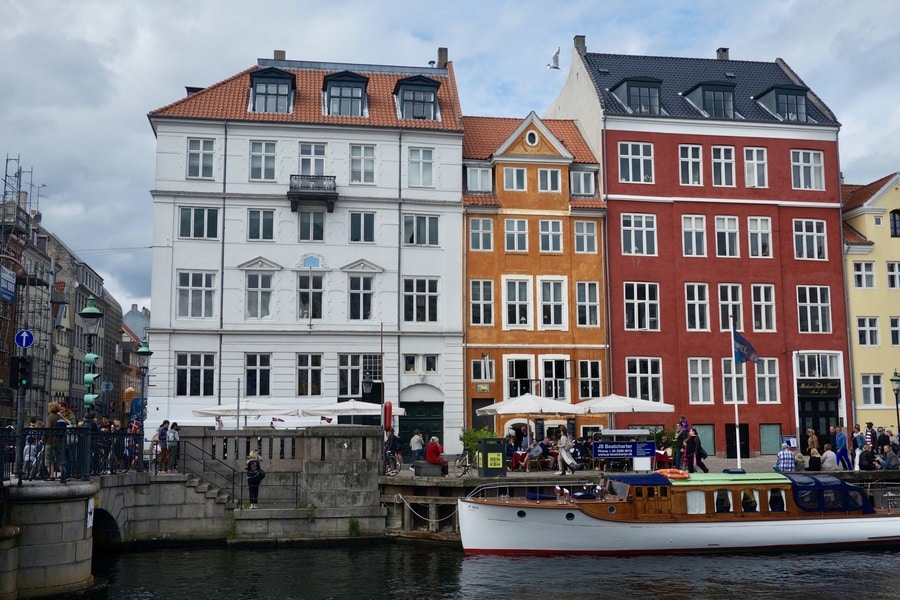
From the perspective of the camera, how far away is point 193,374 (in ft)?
133

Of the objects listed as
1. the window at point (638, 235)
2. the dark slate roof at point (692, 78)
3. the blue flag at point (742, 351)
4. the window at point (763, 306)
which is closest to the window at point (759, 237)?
the window at point (763, 306)

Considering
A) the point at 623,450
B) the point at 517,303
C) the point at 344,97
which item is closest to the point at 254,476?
the point at 623,450

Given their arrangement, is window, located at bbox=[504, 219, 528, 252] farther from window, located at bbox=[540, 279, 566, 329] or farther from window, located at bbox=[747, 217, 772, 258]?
window, located at bbox=[747, 217, 772, 258]

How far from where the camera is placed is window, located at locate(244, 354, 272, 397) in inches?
1615

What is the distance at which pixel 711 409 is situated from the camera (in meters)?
44.8

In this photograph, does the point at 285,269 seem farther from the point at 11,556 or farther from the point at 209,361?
the point at 11,556

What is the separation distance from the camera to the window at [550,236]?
44.8 m

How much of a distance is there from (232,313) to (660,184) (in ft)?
69.6

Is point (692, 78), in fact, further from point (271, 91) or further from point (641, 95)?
point (271, 91)

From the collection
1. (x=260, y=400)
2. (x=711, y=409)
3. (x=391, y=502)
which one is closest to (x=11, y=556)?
(x=391, y=502)

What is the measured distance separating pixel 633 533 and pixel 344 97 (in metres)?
25.4

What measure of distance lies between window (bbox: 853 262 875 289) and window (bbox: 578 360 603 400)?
14.3 meters

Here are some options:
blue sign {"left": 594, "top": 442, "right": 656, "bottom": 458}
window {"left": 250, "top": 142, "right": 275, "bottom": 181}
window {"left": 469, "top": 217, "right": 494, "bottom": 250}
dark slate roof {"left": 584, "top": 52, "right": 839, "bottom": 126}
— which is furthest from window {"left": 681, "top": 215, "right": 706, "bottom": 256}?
window {"left": 250, "top": 142, "right": 275, "bottom": 181}

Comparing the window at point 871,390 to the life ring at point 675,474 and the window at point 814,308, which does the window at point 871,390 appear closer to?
the window at point 814,308
